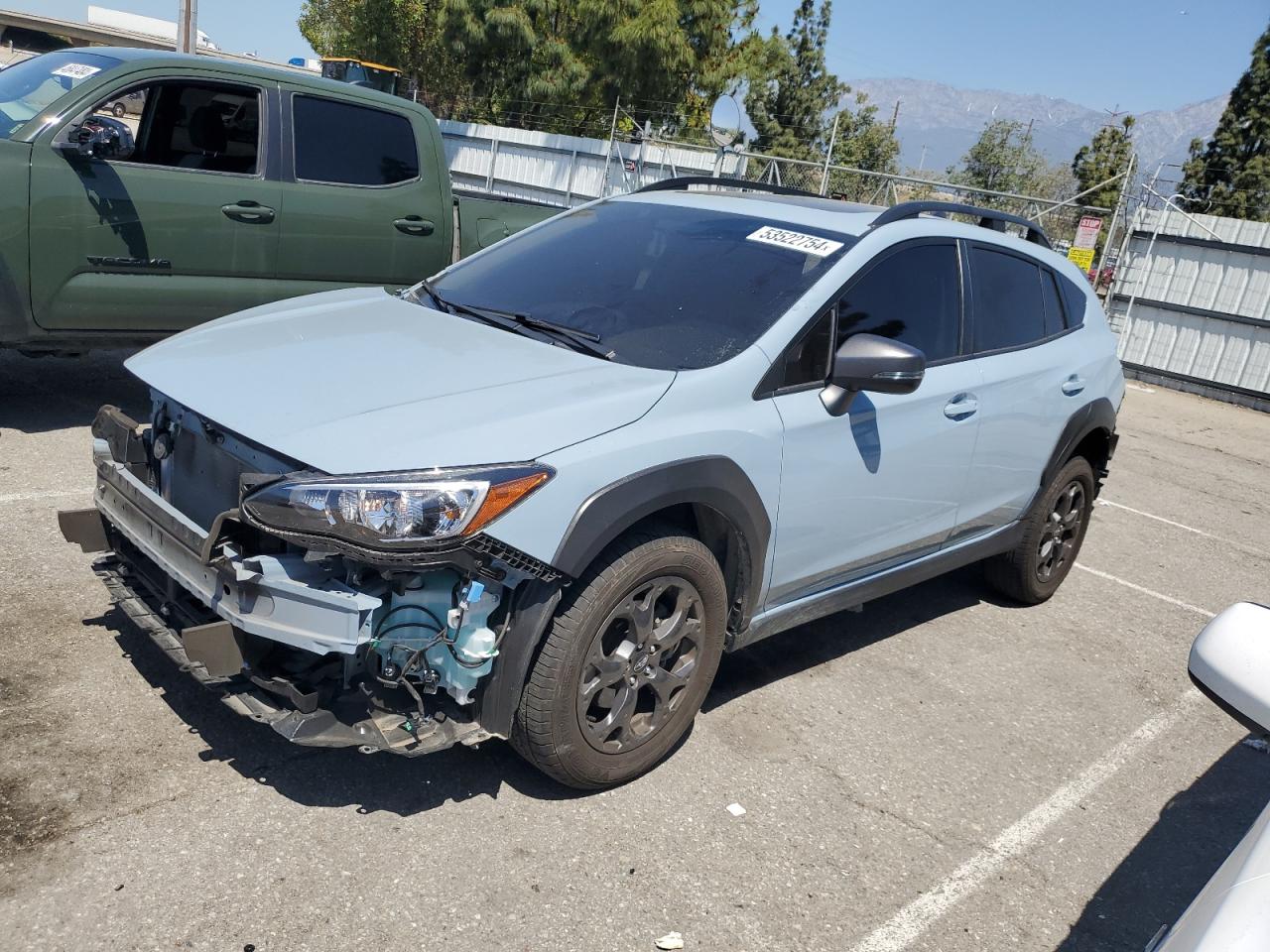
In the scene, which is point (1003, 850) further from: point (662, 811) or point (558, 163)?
point (558, 163)

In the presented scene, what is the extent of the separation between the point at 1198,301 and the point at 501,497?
14959 millimetres

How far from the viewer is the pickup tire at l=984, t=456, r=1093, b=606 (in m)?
5.09

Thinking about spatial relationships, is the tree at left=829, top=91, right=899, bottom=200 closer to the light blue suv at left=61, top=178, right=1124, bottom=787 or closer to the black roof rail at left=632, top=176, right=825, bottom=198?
the black roof rail at left=632, top=176, right=825, bottom=198

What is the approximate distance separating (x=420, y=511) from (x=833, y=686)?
2.26m

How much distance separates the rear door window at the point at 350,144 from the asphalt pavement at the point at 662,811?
238cm

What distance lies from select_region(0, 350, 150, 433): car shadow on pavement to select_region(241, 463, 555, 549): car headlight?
10.9ft

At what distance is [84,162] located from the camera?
209 inches

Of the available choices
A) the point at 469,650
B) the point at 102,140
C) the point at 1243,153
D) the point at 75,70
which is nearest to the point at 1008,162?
the point at 1243,153

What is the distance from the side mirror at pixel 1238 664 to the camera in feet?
7.23

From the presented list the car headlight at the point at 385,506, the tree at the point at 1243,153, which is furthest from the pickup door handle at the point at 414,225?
the tree at the point at 1243,153

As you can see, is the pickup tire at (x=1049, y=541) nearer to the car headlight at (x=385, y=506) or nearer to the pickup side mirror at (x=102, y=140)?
the car headlight at (x=385, y=506)

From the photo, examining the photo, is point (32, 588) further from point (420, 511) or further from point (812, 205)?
point (812, 205)

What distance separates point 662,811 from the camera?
3246 mm

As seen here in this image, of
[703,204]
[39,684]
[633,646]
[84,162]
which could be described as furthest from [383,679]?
[84,162]
